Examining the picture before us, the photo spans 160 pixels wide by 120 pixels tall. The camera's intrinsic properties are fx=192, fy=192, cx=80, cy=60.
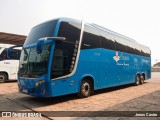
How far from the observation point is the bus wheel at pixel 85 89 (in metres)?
8.97

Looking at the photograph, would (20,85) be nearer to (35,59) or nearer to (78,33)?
(35,59)

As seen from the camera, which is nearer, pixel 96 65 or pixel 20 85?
pixel 20 85

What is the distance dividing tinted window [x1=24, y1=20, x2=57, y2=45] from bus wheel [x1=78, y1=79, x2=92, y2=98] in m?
2.84

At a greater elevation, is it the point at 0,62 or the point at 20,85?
the point at 0,62

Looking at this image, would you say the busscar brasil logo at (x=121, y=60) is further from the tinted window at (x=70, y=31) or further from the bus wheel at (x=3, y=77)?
the bus wheel at (x=3, y=77)

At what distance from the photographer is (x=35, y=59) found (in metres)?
7.81

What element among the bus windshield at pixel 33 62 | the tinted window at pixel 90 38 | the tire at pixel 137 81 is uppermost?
the tinted window at pixel 90 38

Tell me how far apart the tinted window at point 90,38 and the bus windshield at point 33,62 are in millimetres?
2059

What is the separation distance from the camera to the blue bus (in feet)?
24.4

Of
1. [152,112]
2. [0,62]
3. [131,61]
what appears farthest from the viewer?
[0,62]

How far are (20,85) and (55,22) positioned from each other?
316 centimetres

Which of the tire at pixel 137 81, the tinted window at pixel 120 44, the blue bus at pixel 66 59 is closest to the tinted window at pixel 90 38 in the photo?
the blue bus at pixel 66 59

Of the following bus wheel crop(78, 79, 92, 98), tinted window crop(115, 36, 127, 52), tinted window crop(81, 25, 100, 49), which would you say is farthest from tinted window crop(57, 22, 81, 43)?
tinted window crop(115, 36, 127, 52)

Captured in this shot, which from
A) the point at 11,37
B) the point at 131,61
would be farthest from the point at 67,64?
the point at 11,37
